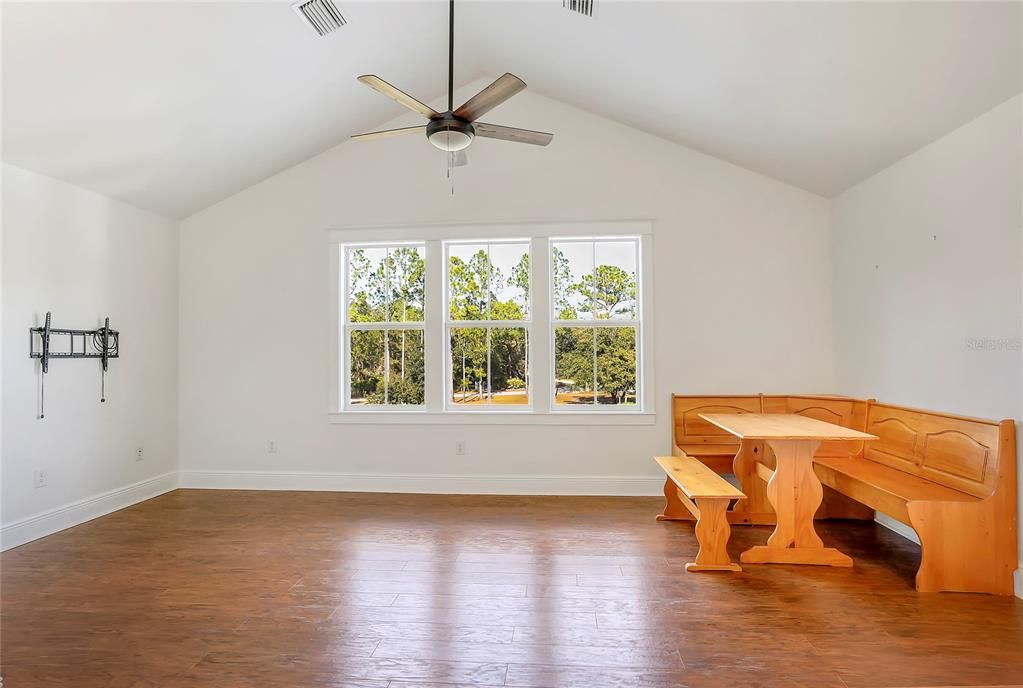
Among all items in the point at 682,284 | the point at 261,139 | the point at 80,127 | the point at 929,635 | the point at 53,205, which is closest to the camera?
the point at 929,635

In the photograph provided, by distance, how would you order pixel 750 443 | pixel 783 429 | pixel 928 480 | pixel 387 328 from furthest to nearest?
1. pixel 387 328
2. pixel 750 443
3. pixel 783 429
4. pixel 928 480

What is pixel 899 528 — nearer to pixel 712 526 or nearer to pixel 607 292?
pixel 712 526

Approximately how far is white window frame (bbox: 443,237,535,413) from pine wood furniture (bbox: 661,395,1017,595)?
1.51 meters

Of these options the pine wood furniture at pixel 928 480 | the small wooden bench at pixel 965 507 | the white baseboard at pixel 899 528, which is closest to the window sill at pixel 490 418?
the pine wood furniture at pixel 928 480

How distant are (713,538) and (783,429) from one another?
831 mm

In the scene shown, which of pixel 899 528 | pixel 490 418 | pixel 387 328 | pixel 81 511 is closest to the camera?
pixel 899 528

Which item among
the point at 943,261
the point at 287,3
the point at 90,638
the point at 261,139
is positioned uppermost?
the point at 287,3

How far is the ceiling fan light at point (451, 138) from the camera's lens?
3072 millimetres

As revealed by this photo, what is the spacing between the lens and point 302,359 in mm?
5277

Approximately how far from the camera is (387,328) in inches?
209

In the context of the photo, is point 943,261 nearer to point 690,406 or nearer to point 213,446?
point 690,406

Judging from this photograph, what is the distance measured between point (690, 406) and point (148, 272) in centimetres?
494

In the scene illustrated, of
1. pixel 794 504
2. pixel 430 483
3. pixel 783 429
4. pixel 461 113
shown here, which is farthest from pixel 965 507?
pixel 430 483

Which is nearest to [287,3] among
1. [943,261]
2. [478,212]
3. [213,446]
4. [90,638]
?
[478,212]
